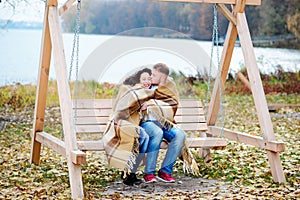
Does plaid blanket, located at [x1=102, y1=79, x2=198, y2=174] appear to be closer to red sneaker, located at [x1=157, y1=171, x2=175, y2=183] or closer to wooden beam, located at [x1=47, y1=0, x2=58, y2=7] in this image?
red sneaker, located at [x1=157, y1=171, x2=175, y2=183]

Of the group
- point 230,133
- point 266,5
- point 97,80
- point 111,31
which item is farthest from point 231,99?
point 97,80

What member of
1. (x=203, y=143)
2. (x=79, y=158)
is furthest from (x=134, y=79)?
(x=79, y=158)

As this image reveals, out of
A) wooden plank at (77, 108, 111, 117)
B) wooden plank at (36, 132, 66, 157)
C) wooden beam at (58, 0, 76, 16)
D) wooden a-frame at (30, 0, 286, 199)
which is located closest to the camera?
wooden a-frame at (30, 0, 286, 199)

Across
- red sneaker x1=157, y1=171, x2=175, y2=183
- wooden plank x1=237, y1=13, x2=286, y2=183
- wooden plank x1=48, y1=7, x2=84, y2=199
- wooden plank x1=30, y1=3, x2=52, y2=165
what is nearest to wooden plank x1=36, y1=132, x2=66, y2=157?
wooden plank x1=30, y1=3, x2=52, y2=165

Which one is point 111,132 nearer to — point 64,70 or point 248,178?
point 64,70

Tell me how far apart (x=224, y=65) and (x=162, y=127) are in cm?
112

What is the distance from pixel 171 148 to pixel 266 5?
11796 millimetres

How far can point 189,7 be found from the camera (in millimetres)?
16531

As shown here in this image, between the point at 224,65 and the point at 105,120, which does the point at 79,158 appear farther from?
the point at 224,65

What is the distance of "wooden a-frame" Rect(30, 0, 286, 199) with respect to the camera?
4.36 meters

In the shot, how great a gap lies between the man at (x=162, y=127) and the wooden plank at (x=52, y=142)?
2.45 ft

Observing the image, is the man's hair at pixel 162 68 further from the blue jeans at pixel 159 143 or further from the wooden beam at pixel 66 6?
the wooden beam at pixel 66 6

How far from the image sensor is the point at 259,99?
4934mm

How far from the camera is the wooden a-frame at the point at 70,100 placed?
172 inches
